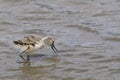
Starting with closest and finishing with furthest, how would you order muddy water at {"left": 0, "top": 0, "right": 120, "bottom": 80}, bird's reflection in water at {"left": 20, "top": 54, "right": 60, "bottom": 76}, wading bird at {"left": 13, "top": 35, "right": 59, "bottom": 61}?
muddy water at {"left": 0, "top": 0, "right": 120, "bottom": 80}
bird's reflection in water at {"left": 20, "top": 54, "right": 60, "bottom": 76}
wading bird at {"left": 13, "top": 35, "right": 59, "bottom": 61}

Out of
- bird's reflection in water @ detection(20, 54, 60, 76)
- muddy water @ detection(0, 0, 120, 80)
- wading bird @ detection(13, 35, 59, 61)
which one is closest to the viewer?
muddy water @ detection(0, 0, 120, 80)

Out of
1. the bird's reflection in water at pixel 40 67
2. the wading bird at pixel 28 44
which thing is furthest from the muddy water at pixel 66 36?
the wading bird at pixel 28 44

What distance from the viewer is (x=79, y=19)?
12.8 metres

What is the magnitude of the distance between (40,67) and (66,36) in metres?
1.94

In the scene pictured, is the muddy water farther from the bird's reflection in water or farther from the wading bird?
the wading bird

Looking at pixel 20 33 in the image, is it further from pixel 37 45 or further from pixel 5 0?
pixel 5 0

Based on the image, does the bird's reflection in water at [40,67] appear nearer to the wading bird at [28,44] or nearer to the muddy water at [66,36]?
the muddy water at [66,36]

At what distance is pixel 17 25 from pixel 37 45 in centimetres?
265

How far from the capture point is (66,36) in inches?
455

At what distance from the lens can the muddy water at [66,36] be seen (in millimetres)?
9469

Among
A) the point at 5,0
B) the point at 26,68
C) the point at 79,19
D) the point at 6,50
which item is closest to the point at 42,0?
the point at 5,0

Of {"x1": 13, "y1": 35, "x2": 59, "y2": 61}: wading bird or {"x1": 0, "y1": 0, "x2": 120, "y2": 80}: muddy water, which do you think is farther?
{"x1": 13, "y1": 35, "x2": 59, "y2": 61}: wading bird

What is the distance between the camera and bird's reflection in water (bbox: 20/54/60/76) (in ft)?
31.5

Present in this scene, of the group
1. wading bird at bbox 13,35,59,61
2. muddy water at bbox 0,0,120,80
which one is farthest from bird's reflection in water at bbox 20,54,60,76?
wading bird at bbox 13,35,59,61
